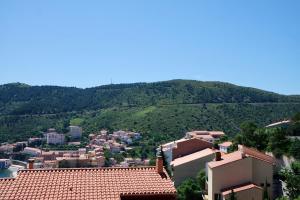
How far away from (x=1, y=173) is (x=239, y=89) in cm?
8299

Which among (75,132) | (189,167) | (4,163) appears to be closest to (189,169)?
(189,167)

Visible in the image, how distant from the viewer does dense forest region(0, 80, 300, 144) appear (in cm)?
11244

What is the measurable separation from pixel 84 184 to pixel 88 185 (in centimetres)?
17

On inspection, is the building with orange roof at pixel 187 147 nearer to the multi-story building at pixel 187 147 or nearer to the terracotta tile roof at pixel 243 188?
the multi-story building at pixel 187 147

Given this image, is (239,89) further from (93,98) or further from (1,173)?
(1,173)

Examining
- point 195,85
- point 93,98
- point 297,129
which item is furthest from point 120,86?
point 297,129

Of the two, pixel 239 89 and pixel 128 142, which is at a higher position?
pixel 239 89

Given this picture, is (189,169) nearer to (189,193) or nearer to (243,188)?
(189,193)

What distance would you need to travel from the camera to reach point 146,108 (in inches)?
5094

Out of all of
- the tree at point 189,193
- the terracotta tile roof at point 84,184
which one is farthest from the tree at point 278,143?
the terracotta tile roof at point 84,184

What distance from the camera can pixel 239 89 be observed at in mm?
141375

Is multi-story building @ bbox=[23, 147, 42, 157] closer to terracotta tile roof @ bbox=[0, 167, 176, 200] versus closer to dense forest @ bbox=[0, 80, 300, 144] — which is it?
dense forest @ bbox=[0, 80, 300, 144]

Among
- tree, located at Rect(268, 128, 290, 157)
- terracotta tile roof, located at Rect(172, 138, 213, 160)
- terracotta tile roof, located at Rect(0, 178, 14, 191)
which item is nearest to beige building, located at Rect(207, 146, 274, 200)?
tree, located at Rect(268, 128, 290, 157)

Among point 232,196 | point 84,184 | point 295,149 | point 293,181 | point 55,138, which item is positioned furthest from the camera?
point 55,138
